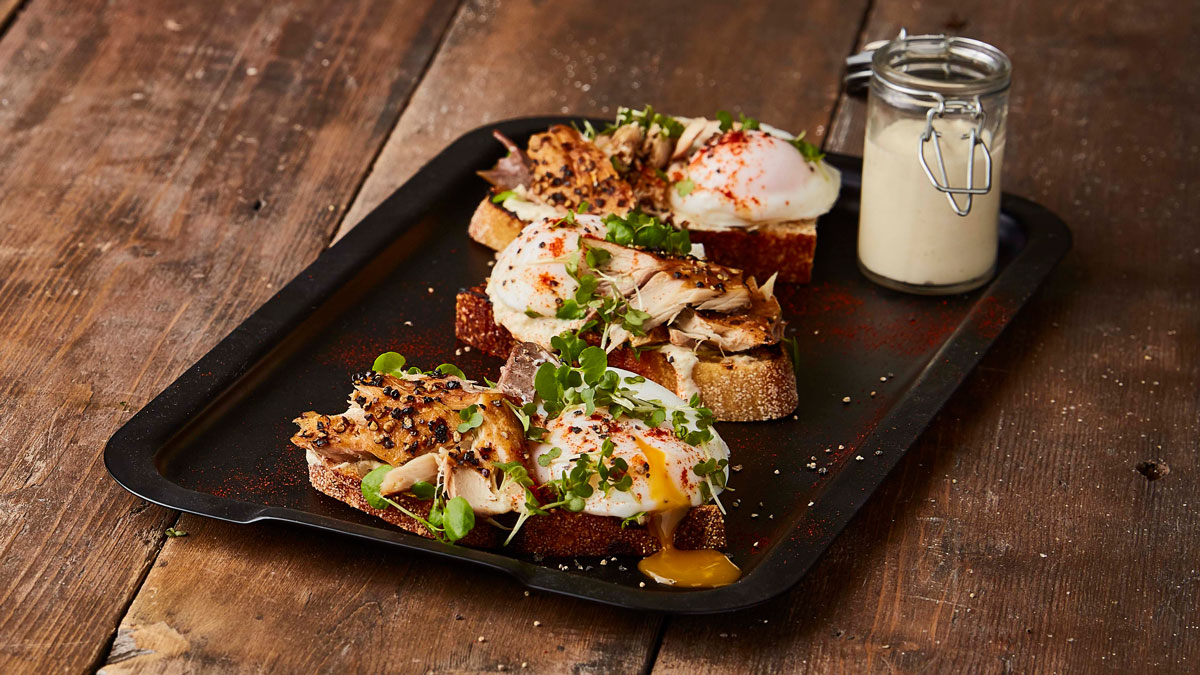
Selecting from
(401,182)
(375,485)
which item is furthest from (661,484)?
(401,182)

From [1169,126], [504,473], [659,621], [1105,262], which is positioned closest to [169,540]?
[504,473]

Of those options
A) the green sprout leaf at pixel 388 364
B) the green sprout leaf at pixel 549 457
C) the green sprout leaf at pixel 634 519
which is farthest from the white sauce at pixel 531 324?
the green sprout leaf at pixel 634 519

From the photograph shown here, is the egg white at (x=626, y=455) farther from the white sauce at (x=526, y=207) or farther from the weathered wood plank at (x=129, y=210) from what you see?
the white sauce at (x=526, y=207)

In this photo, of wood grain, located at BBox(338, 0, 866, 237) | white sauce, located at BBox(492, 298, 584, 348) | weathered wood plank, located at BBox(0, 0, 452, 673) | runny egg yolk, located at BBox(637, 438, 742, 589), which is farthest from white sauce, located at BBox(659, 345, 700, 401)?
wood grain, located at BBox(338, 0, 866, 237)

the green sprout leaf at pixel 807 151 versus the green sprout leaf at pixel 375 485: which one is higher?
the green sprout leaf at pixel 807 151

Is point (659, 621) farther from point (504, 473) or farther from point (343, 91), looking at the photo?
point (343, 91)
